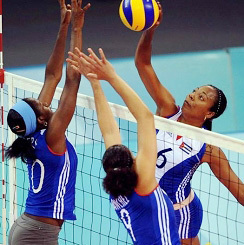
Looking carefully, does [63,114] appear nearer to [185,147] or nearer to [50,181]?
[50,181]

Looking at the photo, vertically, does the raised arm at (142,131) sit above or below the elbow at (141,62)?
below

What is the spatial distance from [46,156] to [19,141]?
0.76 ft

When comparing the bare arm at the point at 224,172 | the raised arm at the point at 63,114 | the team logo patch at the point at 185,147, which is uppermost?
the raised arm at the point at 63,114

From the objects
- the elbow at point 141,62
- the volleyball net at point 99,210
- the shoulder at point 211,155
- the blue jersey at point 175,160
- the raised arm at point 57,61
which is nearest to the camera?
the raised arm at point 57,61

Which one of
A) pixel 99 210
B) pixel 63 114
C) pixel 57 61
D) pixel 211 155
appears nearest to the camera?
pixel 63 114

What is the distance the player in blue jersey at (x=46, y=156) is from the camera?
17.3 feet

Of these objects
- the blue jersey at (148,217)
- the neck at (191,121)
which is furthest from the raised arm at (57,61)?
the blue jersey at (148,217)

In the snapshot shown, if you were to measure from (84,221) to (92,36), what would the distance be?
15.0ft

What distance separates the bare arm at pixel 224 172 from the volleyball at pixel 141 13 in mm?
1016

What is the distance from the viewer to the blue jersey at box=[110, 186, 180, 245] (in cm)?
460

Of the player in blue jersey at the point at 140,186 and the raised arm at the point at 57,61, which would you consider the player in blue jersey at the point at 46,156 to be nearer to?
the raised arm at the point at 57,61

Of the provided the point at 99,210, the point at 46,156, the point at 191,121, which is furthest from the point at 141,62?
the point at 99,210

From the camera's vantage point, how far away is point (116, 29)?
12.1 m

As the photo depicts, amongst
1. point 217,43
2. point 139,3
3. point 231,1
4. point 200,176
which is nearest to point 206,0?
point 231,1
